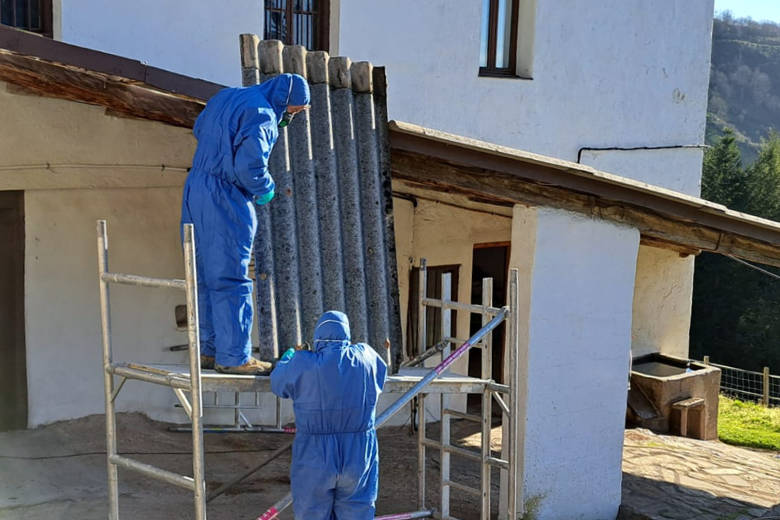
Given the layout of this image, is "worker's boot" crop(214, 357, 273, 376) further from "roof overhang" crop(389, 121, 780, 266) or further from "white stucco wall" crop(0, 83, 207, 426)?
"white stucco wall" crop(0, 83, 207, 426)

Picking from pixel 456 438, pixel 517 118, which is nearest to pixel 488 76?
pixel 517 118

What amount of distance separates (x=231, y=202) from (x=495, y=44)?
23.7ft

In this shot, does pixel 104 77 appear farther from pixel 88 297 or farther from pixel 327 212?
pixel 88 297

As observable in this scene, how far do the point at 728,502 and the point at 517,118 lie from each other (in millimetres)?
5011

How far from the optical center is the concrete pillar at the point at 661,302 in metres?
13.8

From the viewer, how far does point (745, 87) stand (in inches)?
2719

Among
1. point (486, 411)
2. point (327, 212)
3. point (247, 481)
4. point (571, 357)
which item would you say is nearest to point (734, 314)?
point (571, 357)

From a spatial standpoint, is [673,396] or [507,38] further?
[673,396]

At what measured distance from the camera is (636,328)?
1392cm

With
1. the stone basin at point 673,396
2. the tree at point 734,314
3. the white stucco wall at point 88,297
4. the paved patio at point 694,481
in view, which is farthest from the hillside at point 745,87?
the white stucco wall at point 88,297

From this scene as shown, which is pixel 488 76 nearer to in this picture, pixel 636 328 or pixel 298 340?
pixel 636 328

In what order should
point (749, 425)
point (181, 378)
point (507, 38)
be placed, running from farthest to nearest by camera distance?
point (749, 425)
point (507, 38)
point (181, 378)

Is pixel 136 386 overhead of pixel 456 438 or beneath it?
overhead

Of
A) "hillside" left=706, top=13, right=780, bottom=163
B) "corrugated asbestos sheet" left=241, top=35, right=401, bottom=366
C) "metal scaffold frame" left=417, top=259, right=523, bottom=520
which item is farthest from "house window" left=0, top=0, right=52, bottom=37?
"hillside" left=706, top=13, right=780, bottom=163
